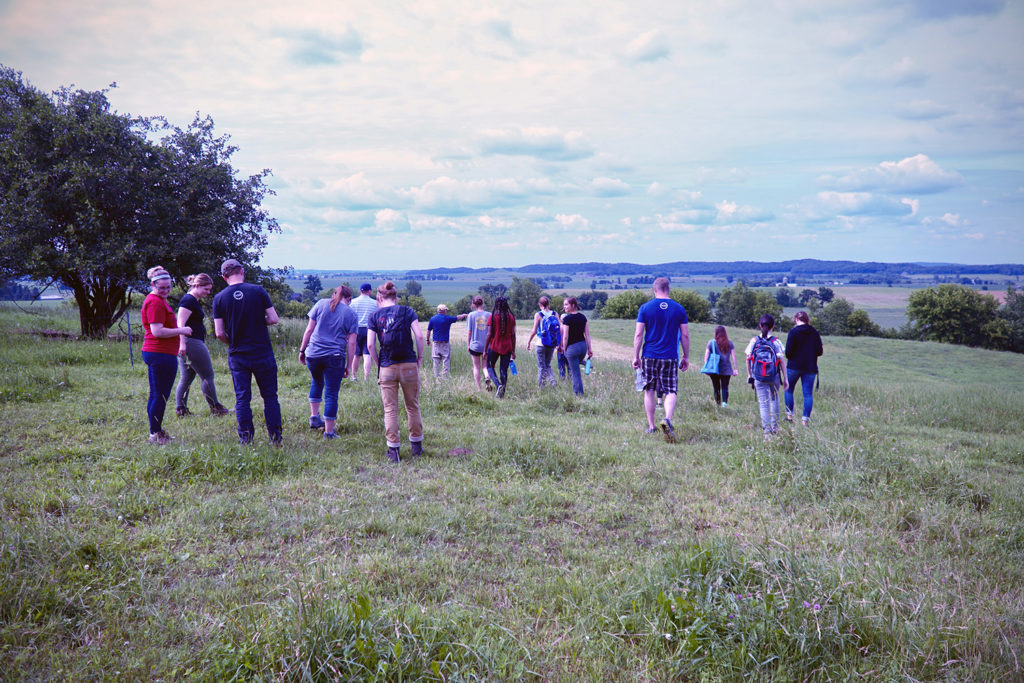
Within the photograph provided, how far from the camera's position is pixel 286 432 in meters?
7.67

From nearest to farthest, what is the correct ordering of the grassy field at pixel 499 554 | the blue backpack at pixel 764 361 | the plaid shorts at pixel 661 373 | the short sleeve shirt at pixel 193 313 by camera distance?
the grassy field at pixel 499 554
the short sleeve shirt at pixel 193 313
the plaid shorts at pixel 661 373
the blue backpack at pixel 764 361

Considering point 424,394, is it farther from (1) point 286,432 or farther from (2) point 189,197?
(2) point 189,197

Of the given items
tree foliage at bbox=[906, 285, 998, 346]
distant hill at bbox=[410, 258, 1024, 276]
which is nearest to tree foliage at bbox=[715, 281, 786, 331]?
tree foliage at bbox=[906, 285, 998, 346]

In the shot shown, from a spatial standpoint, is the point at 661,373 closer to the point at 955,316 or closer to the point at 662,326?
the point at 662,326

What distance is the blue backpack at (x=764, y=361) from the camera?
8422mm

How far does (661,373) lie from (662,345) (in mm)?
402

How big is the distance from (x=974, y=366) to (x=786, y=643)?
165 ft

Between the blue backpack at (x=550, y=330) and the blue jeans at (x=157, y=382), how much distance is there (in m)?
6.60

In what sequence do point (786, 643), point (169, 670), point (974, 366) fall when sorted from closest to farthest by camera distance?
point (169, 670), point (786, 643), point (974, 366)

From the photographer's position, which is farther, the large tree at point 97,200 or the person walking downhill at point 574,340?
the large tree at point 97,200

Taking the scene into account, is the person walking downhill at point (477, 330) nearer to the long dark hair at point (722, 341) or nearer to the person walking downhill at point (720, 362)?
the person walking downhill at point (720, 362)

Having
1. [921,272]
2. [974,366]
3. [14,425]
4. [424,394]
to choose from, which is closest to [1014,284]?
[974,366]

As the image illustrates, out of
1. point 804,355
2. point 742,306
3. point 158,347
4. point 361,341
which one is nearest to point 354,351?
point 158,347

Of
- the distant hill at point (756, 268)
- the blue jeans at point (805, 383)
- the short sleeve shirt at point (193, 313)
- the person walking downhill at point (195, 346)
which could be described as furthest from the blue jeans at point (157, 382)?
the distant hill at point (756, 268)
